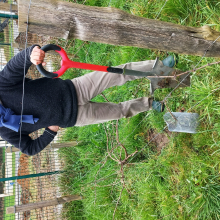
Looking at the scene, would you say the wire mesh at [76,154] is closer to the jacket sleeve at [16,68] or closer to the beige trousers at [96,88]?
the beige trousers at [96,88]

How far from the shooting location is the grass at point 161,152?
187 cm

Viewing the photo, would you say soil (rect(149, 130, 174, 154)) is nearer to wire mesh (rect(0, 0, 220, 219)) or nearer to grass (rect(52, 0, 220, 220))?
grass (rect(52, 0, 220, 220))

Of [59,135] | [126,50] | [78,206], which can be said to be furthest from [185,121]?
[59,135]

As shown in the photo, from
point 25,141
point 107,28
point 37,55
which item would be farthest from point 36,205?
point 107,28

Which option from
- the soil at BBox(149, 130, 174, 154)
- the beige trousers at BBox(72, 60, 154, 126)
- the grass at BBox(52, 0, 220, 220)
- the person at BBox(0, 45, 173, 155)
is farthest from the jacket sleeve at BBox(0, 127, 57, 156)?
the soil at BBox(149, 130, 174, 154)

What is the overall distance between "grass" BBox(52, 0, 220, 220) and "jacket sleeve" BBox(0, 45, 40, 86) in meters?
1.25

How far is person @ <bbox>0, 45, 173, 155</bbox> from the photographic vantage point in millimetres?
1690

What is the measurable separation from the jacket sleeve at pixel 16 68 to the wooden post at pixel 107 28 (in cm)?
29

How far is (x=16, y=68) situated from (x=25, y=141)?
0.70 metres

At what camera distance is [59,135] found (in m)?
4.23

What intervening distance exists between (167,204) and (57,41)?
10.8ft

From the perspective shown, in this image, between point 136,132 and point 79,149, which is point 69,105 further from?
point 79,149

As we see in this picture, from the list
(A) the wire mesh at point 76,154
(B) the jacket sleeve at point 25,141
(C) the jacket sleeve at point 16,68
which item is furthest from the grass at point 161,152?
(C) the jacket sleeve at point 16,68

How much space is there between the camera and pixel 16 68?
62.2 inches
